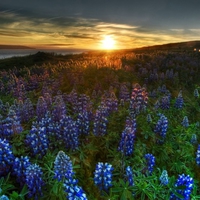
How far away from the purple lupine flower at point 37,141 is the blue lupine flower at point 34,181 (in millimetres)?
677

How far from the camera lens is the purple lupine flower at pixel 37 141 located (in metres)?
4.31

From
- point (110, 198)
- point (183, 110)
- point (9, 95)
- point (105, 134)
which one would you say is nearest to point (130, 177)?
point (110, 198)

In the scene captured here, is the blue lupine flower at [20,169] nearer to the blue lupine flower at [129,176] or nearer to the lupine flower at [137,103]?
the blue lupine flower at [129,176]

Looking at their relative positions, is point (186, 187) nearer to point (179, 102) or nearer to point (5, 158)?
point (5, 158)

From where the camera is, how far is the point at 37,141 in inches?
170

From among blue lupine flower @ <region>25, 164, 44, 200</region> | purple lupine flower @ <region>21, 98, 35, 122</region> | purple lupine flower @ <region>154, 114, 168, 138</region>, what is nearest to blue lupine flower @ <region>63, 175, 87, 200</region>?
blue lupine flower @ <region>25, 164, 44, 200</region>

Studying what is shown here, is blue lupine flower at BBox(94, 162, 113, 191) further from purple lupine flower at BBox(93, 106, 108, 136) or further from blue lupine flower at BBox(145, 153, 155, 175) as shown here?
purple lupine flower at BBox(93, 106, 108, 136)

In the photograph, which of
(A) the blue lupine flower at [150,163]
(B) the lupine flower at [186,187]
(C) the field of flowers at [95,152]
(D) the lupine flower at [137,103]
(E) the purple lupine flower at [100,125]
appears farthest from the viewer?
(D) the lupine flower at [137,103]

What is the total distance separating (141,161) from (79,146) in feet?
3.82

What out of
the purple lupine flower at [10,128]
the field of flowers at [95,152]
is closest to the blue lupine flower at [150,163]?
the field of flowers at [95,152]

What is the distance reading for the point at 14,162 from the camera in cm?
384

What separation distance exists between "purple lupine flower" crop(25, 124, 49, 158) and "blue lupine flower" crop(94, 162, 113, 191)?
100cm

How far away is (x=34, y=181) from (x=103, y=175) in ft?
3.14

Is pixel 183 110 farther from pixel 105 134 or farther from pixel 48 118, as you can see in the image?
pixel 48 118
